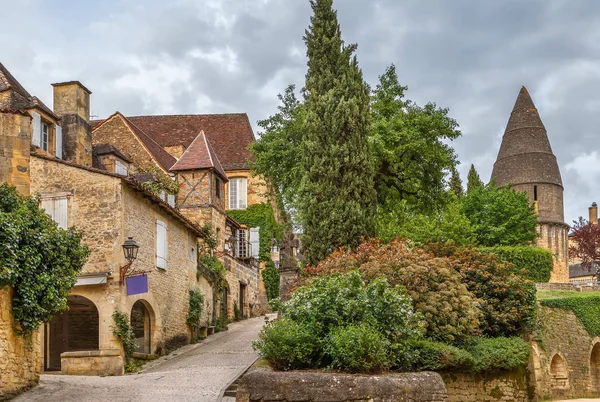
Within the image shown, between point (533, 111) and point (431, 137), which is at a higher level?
point (533, 111)

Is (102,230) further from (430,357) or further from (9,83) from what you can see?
(430,357)

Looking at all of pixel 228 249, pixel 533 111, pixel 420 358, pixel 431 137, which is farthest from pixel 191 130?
pixel 533 111

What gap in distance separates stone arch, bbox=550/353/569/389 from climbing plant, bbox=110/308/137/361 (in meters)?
13.8

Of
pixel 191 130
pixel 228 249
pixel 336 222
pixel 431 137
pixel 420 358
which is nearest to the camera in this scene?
pixel 420 358

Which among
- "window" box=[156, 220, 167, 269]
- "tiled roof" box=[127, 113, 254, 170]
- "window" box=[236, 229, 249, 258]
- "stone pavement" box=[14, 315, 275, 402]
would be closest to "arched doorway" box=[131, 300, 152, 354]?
"stone pavement" box=[14, 315, 275, 402]

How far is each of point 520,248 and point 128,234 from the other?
29.1 meters

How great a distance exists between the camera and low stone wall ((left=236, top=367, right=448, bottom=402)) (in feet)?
36.7

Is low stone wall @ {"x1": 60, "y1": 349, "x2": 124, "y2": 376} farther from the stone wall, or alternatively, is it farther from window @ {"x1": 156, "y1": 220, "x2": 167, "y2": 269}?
the stone wall

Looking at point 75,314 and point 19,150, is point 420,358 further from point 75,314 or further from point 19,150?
point 75,314

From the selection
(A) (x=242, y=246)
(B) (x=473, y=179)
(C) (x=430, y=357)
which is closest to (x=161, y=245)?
(C) (x=430, y=357)

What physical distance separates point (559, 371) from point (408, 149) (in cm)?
904

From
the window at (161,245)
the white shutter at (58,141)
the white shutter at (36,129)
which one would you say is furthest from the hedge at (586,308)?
the white shutter at (36,129)

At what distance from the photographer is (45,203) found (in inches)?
822

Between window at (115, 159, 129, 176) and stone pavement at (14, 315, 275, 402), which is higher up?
window at (115, 159, 129, 176)
